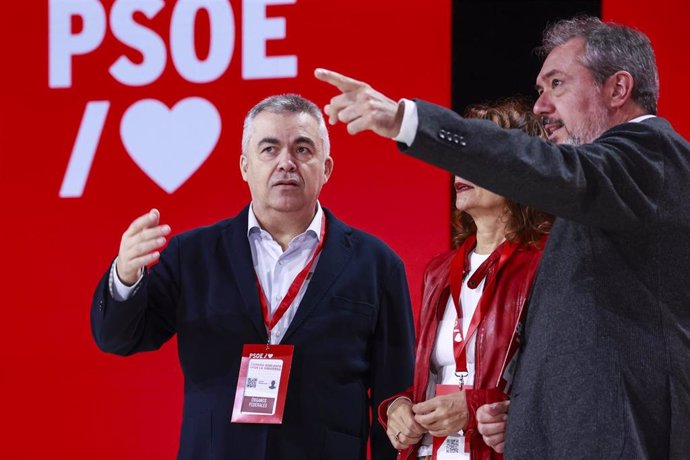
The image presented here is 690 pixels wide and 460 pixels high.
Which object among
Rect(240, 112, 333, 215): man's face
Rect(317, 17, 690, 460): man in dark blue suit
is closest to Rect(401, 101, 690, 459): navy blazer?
Rect(317, 17, 690, 460): man in dark blue suit

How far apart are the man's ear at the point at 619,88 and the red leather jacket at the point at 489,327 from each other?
1.61ft

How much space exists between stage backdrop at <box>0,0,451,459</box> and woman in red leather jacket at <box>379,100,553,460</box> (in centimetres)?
136

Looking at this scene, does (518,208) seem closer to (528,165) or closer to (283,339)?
(283,339)

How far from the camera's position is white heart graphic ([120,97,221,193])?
4121 millimetres

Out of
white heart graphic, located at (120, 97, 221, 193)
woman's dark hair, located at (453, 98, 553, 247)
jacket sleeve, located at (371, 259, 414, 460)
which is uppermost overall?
white heart graphic, located at (120, 97, 221, 193)

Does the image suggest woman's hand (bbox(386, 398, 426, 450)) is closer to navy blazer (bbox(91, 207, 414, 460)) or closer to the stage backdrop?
navy blazer (bbox(91, 207, 414, 460))

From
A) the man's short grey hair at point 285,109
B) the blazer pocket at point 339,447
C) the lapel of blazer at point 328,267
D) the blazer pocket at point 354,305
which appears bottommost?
the blazer pocket at point 339,447

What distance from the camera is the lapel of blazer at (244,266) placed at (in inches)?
109

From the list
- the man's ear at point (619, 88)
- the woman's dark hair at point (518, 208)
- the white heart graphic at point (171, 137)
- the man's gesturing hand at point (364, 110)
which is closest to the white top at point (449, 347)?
the woman's dark hair at point (518, 208)

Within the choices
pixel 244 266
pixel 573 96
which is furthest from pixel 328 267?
pixel 573 96

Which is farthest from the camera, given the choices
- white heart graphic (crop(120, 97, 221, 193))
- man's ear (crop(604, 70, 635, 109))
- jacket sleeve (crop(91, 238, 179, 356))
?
white heart graphic (crop(120, 97, 221, 193))

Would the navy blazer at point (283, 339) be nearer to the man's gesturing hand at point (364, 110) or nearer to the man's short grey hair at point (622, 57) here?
the man's short grey hair at point (622, 57)

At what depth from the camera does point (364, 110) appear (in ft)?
5.37

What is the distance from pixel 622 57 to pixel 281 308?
124 centimetres
